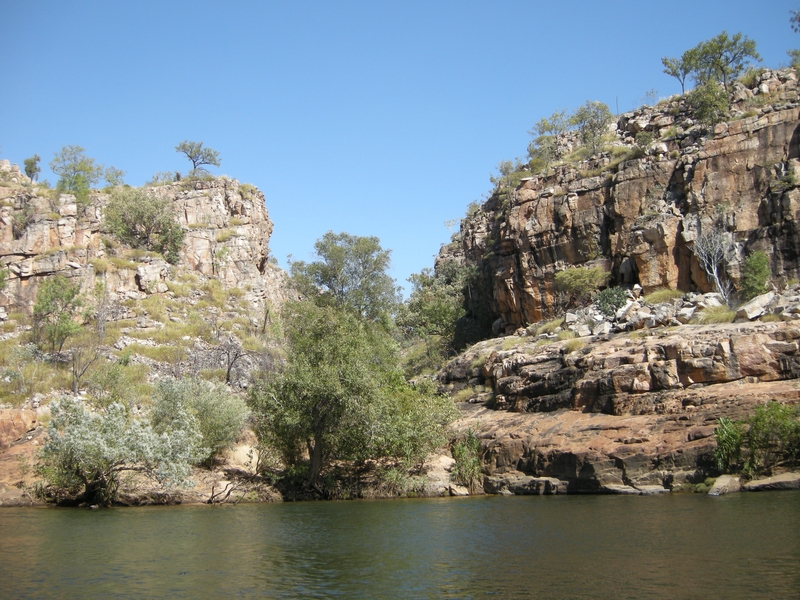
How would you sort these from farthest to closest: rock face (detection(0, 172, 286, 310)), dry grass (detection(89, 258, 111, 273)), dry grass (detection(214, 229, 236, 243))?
dry grass (detection(214, 229, 236, 243))
dry grass (detection(89, 258, 111, 273))
rock face (detection(0, 172, 286, 310))

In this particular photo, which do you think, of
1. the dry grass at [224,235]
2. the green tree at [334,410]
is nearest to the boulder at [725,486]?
the green tree at [334,410]

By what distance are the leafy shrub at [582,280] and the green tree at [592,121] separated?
1911 cm

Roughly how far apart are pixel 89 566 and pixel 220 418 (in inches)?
864

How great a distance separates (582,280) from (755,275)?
43.0ft

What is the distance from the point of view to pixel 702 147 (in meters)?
53.1

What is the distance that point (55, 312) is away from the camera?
5859cm

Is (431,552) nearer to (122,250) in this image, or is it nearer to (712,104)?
(712,104)

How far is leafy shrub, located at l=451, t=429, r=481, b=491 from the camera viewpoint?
37.5m

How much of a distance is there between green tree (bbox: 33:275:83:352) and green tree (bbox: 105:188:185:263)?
14058 mm

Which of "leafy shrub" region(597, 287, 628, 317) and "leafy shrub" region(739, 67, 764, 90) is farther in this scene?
"leafy shrub" region(739, 67, 764, 90)

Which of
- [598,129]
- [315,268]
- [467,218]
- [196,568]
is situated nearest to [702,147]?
A: [598,129]

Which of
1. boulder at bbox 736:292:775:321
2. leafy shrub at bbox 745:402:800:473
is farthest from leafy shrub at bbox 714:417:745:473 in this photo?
boulder at bbox 736:292:775:321

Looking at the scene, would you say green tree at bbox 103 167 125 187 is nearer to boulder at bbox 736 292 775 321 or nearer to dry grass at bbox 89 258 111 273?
dry grass at bbox 89 258 111 273

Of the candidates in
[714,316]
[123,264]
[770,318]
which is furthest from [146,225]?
[770,318]
